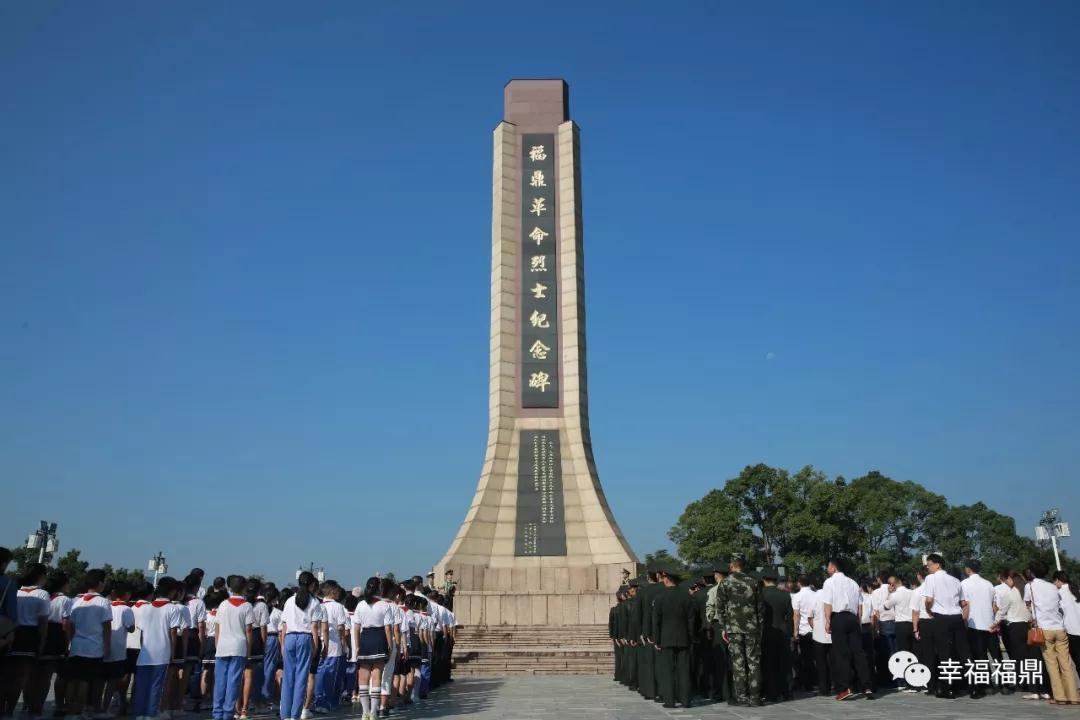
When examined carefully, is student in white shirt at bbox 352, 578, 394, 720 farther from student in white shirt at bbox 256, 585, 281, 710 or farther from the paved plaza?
student in white shirt at bbox 256, 585, 281, 710

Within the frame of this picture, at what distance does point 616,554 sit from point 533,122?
1223cm

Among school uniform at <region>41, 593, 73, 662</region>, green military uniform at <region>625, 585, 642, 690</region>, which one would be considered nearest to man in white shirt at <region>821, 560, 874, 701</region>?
green military uniform at <region>625, 585, 642, 690</region>

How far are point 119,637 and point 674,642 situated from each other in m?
5.52

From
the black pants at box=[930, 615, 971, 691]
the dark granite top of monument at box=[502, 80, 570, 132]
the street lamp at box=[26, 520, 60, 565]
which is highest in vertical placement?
the dark granite top of monument at box=[502, 80, 570, 132]

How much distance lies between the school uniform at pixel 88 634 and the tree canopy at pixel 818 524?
33.6m

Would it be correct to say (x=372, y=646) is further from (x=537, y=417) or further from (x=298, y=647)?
(x=537, y=417)

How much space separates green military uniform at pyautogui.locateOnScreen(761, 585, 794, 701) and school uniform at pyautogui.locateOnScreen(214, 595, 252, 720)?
17.8 feet

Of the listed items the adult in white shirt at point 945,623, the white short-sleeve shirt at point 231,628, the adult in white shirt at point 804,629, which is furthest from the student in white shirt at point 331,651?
the adult in white shirt at point 945,623

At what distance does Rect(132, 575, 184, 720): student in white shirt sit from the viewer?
7.23 meters

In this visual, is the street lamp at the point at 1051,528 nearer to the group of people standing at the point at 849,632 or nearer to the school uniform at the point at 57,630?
the group of people standing at the point at 849,632

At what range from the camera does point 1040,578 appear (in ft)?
25.8

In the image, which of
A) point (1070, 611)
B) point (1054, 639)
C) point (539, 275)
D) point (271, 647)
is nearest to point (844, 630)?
point (1054, 639)

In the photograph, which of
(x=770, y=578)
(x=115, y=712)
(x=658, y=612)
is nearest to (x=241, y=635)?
(x=115, y=712)

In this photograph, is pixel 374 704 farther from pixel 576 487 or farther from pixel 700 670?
pixel 576 487
